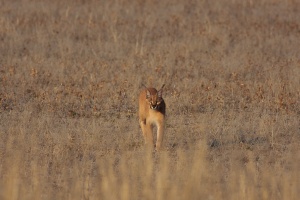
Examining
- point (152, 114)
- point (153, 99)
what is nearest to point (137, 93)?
point (152, 114)

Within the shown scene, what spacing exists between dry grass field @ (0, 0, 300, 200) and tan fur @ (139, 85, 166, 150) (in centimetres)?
23

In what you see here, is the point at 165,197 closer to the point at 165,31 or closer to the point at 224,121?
the point at 224,121

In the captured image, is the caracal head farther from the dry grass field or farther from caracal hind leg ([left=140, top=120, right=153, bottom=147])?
the dry grass field

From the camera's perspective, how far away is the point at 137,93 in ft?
48.0

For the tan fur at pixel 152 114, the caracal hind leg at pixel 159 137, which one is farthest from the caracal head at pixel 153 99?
the caracal hind leg at pixel 159 137

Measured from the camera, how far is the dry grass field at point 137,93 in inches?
358

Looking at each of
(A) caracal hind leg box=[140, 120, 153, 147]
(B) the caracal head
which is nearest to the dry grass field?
(A) caracal hind leg box=[140, 120, 153, 147]

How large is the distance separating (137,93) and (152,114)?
137 inches

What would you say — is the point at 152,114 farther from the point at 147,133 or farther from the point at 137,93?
the point at 137,93

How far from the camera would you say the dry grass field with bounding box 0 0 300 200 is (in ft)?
29.8

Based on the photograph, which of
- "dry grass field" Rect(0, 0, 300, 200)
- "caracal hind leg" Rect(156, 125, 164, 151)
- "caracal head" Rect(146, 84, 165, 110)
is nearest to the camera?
"dry grass field" Rect(0, 0, 300, 200)

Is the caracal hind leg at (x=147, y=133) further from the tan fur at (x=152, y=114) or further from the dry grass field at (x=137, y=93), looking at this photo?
the dry grass field at (x=137, y=93)

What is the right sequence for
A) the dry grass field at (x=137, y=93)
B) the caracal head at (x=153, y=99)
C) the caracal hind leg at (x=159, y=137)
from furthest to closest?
the caracal head at (x=153, y=99)
the caracal hind leg at (x=159, y=137)
the dry grass field at (x=137, y=93)

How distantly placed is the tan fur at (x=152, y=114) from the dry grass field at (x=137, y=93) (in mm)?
230
